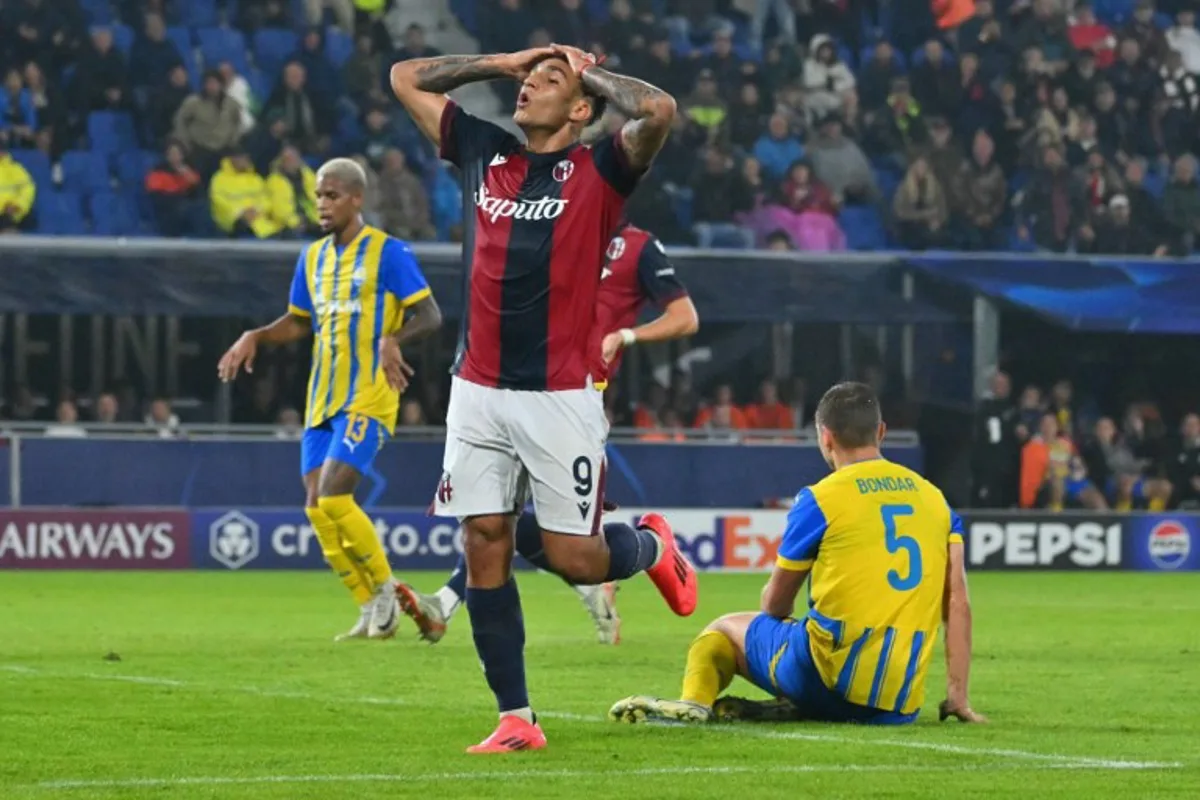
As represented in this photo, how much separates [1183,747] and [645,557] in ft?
6.64

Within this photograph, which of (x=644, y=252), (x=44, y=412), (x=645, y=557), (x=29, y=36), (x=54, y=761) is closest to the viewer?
(x=54, y=761)

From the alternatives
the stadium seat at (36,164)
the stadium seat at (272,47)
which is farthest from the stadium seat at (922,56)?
the stadium seat at (36,164)

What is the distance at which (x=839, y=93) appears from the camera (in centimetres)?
2798

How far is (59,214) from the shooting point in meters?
24.0

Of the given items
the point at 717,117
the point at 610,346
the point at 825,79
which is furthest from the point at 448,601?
the point at 825,79

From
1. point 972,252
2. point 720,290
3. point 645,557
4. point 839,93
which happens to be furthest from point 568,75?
point 839,93

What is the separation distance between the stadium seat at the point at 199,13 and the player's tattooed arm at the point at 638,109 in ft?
64.7

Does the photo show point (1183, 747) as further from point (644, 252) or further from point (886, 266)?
point (886, 266)

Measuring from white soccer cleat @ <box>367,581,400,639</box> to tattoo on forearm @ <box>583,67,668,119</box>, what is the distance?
5.64m

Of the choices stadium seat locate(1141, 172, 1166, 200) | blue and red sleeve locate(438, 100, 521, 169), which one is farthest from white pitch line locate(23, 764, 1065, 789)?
stadium seat locate(1141, 172, 1166, 200)

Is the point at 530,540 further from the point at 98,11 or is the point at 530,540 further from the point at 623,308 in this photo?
the point at 98,11

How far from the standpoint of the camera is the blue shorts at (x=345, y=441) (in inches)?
503

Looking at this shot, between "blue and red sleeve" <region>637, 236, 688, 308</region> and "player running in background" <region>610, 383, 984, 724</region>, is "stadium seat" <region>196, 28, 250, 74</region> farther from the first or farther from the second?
"player running in background" <region>610, 383, 984, 724</region>

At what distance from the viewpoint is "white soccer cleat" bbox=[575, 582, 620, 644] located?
12602 mm
